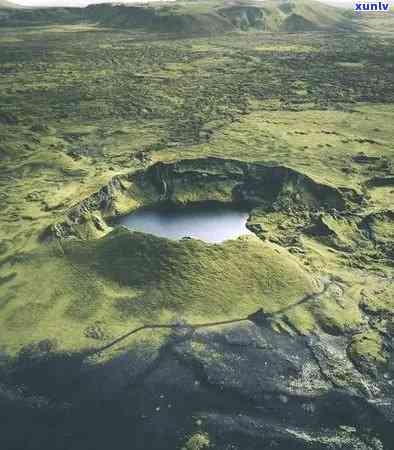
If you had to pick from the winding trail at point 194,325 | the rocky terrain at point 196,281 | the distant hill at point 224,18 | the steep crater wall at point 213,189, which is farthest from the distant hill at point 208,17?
the winding trail at point 194,325

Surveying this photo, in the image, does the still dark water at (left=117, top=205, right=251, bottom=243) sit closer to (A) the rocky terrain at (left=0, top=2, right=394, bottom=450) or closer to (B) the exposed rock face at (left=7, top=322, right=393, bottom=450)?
(A) the rocky terrain at (left=0, top=2, right=394, bottom=450)

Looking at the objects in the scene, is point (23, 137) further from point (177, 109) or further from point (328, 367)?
point (328, 367)

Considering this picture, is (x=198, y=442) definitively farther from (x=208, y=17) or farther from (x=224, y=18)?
(x=224, y=18)

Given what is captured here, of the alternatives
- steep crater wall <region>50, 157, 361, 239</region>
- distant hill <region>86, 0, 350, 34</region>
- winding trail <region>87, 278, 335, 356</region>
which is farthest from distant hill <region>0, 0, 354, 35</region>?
winding trail <region>87, 278, 335, 356</region>

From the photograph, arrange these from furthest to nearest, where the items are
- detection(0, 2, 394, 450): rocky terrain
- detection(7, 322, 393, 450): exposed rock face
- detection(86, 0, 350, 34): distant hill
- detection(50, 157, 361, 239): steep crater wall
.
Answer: detection(86, 0, 350, 34): distant hill < detection(50, 157, 361, 239): steep crater wall < detection(0, 2, 394, 450): rocky terrain < detection(7, 322, 393, 450): exposed rock face

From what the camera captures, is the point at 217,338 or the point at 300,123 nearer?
the point at 217,338

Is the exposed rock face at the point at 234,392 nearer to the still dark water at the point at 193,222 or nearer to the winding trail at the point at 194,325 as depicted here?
the winding trail at the point at 194,325

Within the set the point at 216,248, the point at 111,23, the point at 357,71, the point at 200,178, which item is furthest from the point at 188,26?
the point at 216,248
